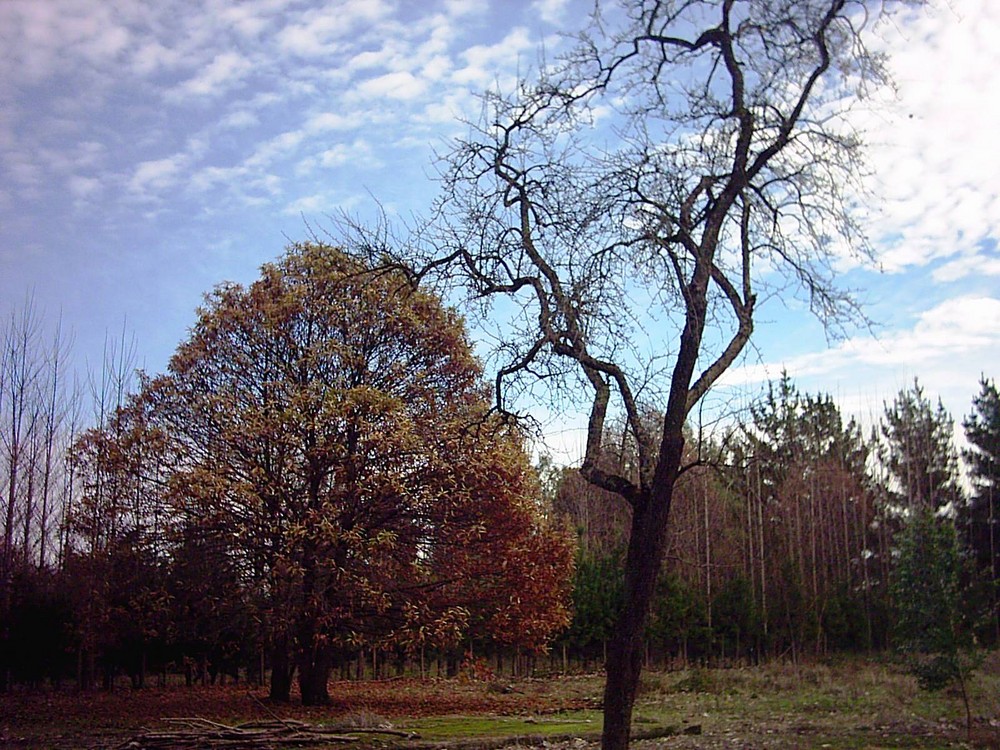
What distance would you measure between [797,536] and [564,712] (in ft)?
61.4

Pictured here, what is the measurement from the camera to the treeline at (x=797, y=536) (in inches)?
1054

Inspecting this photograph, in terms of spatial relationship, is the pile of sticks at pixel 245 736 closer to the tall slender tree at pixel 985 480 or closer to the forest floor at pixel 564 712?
the forest floor at pixel 564 712

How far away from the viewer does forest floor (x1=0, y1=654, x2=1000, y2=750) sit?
11750 millimetres

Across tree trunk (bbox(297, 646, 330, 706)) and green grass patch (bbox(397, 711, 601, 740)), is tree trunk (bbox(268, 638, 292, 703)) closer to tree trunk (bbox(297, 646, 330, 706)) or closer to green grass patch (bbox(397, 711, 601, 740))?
tree trunk (bbox(297, 646, 330, 706))

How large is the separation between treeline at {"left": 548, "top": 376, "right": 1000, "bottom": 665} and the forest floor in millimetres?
3879

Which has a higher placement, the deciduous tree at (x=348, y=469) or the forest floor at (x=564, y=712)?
the deciduous tree at (x=348, y=469)

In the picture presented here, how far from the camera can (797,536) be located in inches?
1273

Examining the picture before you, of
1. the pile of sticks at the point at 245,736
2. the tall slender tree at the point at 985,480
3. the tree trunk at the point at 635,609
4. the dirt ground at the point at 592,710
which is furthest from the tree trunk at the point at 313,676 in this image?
the tall slender tree at the point at 985,480

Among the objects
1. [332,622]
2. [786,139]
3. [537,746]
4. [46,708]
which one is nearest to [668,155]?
[786,139]

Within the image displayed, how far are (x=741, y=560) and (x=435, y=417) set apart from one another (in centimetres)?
1701

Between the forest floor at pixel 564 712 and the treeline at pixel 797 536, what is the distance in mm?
3879

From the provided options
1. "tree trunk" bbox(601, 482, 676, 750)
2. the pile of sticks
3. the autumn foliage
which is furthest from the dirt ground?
"tree trunk" bbox(601, 482, 676, 750)

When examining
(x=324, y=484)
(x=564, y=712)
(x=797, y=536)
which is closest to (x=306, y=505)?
(x=324, y=484)

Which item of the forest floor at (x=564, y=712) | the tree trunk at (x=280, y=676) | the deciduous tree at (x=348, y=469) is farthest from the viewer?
the tree trunk at (x=280, y=676)
